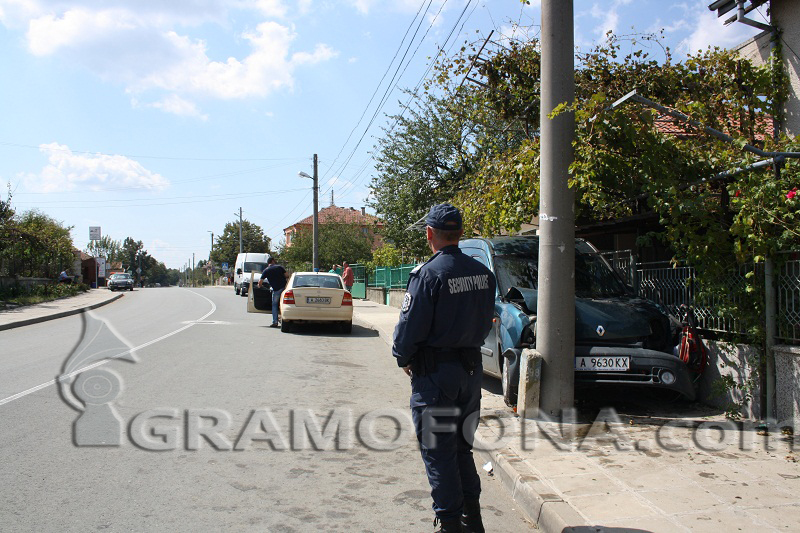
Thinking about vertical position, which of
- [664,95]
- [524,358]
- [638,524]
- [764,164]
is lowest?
[638,524]

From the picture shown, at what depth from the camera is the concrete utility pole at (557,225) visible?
602cm

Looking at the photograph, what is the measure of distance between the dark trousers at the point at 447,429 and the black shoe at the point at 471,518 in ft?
0.13

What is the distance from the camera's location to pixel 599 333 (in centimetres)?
648

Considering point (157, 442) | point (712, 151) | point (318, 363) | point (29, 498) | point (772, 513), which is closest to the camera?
point (772, 513)

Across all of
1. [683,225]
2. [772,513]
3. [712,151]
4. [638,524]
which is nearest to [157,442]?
[638,524]

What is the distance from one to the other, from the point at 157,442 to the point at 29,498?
1.37 m

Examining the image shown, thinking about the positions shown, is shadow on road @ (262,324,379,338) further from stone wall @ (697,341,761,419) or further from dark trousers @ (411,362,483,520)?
dark trousers @ (411,362,483,520)

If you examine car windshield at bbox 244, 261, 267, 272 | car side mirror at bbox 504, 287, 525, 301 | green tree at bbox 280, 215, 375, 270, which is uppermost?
green tree at bbox 280, 215, 375, 270

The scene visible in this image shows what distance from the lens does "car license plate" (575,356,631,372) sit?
6.21m

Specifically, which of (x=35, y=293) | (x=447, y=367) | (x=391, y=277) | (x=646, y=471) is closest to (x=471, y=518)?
(x=447, y=367)

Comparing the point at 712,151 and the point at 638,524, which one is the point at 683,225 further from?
the point at 638,524

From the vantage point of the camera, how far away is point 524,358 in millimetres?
6148

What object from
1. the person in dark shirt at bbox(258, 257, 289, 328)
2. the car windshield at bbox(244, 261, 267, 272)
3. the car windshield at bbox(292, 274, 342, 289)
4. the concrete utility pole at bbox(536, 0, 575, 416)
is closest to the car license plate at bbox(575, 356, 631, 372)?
the concrete utility pole at bbox(536, 0, 575, 416)

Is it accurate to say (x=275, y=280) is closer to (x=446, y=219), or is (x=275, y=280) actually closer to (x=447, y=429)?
(x=446, y=219)
